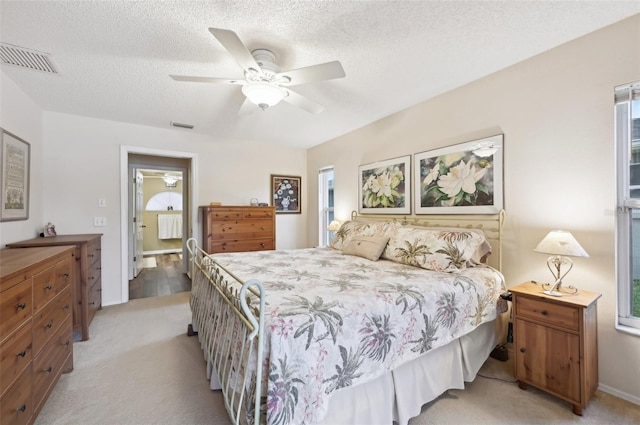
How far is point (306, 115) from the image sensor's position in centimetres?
350

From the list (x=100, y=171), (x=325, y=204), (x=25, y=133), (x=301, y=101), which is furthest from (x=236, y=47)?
(x=325, y=204)

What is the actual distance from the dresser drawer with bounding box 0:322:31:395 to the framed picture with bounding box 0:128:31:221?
5.44 feet

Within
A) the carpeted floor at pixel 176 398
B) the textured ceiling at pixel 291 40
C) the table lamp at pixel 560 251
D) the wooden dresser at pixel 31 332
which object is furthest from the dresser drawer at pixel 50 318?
the table lamp at pixel 560 251

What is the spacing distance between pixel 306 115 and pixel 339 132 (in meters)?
0.91

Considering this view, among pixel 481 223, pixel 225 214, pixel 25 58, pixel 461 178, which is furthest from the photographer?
pixel 225 214

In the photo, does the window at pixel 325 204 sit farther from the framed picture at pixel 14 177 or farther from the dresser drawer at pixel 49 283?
the framed picture at pixel 14 177

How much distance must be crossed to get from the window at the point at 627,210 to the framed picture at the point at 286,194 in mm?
4322

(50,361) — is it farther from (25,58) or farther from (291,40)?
(291,40)

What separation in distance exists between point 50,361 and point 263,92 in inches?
94.2

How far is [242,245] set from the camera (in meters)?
4.20

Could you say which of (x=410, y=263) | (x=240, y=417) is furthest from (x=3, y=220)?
(x=410, y=263)

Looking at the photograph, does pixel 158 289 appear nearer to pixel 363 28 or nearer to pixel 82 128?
pixel 82 128

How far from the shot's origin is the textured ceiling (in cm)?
165

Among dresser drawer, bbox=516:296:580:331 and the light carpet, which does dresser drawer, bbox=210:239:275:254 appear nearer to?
the light carpet
